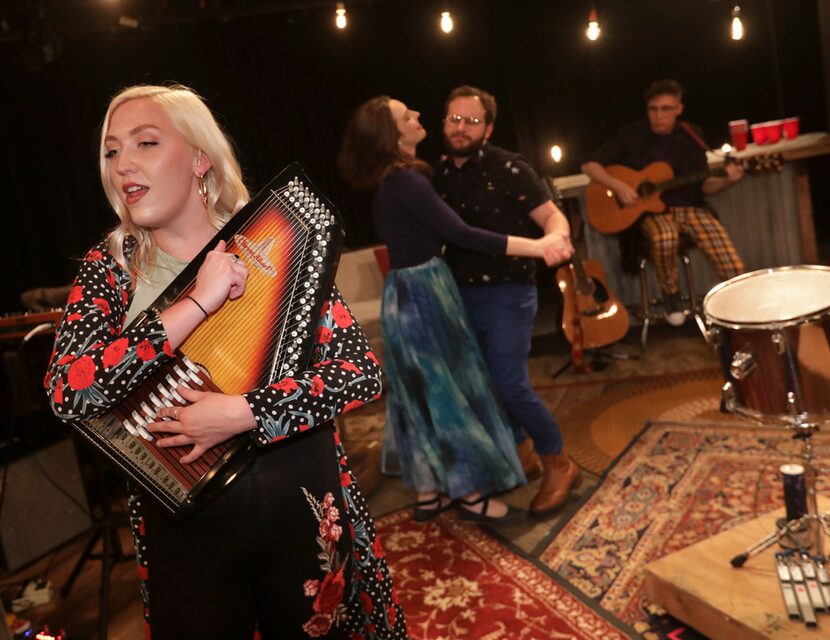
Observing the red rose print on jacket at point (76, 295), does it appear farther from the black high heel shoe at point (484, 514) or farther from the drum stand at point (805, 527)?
the black high heel shoe at point (484, 514)

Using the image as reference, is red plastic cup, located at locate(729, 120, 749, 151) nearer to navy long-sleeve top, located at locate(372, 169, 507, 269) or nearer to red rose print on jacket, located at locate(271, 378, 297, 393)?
navy long-sleeve top, located at locate(372, 169, 507, 269)

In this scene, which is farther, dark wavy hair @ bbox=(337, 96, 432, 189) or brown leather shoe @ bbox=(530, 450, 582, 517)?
brown leather shoe @ bbox=(530, 450, 582, 517)

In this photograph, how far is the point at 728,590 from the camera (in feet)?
7.50

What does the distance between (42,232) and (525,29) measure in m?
5.24

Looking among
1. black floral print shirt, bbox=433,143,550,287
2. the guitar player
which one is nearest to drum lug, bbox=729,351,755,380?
black floral print shirt, bbox=433,143,550,287

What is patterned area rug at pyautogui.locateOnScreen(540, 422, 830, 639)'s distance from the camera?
2.76 m

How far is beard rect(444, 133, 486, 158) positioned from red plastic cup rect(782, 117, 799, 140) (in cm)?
366

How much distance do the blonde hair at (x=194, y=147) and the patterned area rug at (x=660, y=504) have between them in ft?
6.07

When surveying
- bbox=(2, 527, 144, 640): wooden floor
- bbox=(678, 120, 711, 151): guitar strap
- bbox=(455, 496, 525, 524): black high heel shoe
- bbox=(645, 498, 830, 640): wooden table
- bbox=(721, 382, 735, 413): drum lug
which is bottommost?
bbox=(2, 527, 144, 640): wooden floor

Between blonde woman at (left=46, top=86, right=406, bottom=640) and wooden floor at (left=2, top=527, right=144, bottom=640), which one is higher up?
blonde woman at (left=46, top=86, right=406, bottom=640)

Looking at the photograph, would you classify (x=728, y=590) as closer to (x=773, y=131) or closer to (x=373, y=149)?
(x=373, y=149)

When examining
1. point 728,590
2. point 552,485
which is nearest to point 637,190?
point 552,485

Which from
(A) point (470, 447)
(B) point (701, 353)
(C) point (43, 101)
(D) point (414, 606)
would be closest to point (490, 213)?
(A) point (470, 447)

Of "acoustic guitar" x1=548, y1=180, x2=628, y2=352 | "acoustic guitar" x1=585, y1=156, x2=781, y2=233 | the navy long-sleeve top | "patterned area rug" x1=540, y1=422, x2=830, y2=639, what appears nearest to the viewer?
"patterned area rug" x1=540, y1=422, x2=830, y2=639
